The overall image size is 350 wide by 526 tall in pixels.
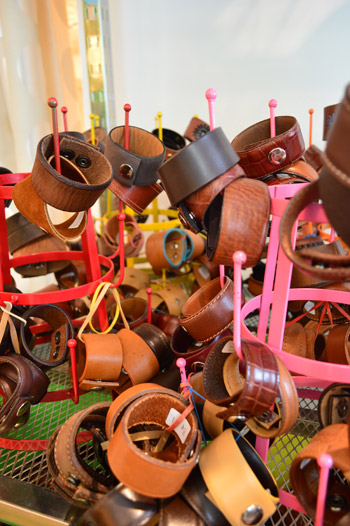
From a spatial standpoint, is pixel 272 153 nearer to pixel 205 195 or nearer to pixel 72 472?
pixel 205 195

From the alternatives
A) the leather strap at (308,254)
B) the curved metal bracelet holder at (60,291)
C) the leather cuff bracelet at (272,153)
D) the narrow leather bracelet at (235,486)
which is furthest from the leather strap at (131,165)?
the narrow leather bracelet at (235,486)

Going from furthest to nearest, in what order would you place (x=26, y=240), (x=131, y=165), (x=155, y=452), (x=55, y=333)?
(x=26, y=240), (x=55, y=333), (x=131, y=165), (x=155, y=452)

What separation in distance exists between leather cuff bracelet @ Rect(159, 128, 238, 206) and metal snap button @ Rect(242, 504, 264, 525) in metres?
0.45

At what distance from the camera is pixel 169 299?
3.87 feet

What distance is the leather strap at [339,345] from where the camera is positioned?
0.72 meters

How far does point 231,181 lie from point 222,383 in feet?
1.15

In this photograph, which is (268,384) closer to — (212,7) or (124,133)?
(124,133)

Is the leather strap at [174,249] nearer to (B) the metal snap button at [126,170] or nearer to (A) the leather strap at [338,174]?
(B) the metal snap button at [126,170]

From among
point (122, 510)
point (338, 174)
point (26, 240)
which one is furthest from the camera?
point (26, 240)

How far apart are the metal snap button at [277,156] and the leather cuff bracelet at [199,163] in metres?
0.14

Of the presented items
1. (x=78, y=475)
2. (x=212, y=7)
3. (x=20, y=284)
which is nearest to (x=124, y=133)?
(x=78, y=475)

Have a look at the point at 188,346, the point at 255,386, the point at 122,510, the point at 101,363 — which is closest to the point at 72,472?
the point at 122,510

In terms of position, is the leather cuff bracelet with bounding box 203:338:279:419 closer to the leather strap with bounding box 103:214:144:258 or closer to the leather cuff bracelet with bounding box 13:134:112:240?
the leather cuff bracelet with bounding box 13:134:112:240

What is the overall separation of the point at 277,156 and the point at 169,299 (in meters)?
0.65
